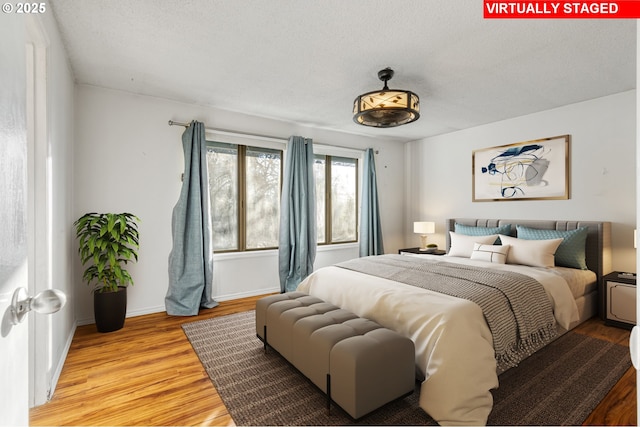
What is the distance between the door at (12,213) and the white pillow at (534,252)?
13.3 ft

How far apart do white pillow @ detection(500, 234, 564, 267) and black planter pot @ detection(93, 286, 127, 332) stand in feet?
13.7

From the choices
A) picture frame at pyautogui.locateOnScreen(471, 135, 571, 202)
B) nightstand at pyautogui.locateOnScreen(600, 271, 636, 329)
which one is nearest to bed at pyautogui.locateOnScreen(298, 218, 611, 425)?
nightstand at pyautogui.locateOnScreen(600, 271, 636, 329)

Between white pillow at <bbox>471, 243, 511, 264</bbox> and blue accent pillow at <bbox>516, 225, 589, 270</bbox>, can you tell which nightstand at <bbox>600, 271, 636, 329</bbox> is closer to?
blue accent pillow at <bbox>516, 225, 589, 270</bbox>

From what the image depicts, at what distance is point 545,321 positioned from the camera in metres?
2.52

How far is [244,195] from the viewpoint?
A: 4332 millimetres

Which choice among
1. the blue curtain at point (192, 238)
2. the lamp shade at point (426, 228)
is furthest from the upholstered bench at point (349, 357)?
the lamp shade at point (426, 228)

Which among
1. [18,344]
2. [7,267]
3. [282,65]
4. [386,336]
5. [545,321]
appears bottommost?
[545,321]

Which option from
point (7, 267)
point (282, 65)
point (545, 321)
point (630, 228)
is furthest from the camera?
point (630, 228)

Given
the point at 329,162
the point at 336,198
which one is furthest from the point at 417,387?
the point at 329,162

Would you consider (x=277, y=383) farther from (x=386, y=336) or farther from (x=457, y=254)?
(x=457, y=254)

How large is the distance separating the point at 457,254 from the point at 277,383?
2959mm

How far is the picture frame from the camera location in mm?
3912

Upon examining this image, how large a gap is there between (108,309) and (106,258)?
0.49 meters

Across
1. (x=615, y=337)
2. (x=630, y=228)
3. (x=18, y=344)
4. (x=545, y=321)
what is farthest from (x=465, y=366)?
(x=630, y=228)
